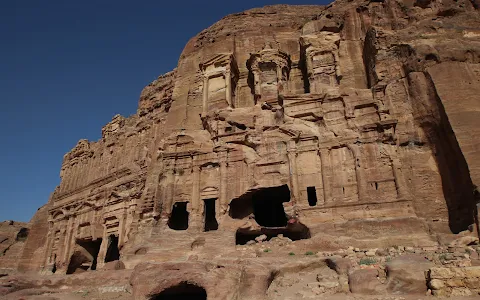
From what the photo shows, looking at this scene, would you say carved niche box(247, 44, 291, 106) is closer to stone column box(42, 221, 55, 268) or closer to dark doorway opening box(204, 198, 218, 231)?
dark doorway opening box(204, 198, 218, 231)

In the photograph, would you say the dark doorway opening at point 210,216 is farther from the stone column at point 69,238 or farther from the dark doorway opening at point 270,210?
the stone column at point 69,238

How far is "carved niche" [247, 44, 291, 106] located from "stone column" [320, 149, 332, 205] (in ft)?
25.2

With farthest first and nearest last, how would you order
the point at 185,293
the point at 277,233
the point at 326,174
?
the point at 277,233 < the point at 326,174 < the point at 185,293

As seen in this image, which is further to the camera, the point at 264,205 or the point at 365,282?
the point at 264,205

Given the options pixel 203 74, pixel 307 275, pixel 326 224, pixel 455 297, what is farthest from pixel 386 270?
pixel 203 74

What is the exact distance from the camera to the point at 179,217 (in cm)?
2475

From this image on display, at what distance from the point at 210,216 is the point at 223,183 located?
3267 millimetres

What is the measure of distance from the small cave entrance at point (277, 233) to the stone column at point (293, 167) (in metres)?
1.43

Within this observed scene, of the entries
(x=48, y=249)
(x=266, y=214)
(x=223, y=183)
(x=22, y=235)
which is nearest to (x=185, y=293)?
(x=223, y=183)

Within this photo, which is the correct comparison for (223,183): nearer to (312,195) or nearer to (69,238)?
(312,195)

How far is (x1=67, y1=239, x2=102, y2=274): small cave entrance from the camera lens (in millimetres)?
33438

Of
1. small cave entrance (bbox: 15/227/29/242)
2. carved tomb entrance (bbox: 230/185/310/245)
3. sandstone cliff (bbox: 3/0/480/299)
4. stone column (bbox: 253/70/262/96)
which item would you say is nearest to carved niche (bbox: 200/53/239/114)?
sandstone cliff (bbox: 3/0/480/299)


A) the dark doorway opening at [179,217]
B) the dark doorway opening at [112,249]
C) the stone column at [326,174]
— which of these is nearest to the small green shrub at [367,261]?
the stone column at [326,174]

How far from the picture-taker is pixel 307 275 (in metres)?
14.1
